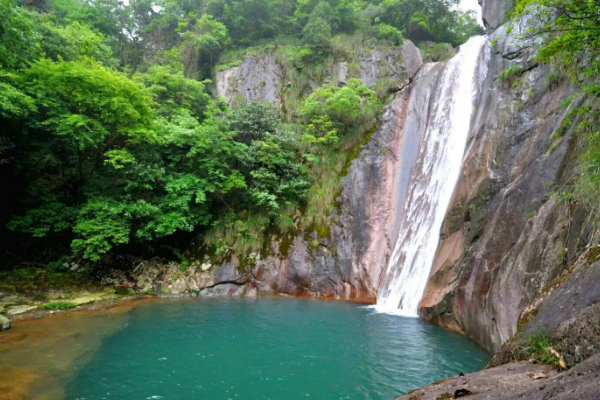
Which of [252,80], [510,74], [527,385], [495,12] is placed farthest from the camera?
[252,80]

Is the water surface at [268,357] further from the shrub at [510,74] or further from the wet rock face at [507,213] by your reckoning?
the shrub at [510,74]

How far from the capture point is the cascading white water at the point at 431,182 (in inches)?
402

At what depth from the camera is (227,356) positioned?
6.37m

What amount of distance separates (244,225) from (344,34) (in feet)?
44.9

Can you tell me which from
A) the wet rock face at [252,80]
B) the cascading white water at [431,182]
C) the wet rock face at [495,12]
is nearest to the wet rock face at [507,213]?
the cascading white water at [431,182]

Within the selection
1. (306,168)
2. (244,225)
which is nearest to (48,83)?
(244,225)

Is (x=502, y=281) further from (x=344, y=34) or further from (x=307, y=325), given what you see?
(x=344, y=34)

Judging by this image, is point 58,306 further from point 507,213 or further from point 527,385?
point 507,213

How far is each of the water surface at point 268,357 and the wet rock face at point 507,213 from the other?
1023 millimetres

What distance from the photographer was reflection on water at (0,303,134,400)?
4.86 metres

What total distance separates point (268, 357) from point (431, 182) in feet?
28.8

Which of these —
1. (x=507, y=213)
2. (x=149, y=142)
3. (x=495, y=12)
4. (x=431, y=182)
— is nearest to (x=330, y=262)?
(x=431, y=182)

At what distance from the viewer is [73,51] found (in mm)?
12469

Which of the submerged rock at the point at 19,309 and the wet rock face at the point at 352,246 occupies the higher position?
the wet rock face at the point at 352,246
